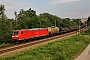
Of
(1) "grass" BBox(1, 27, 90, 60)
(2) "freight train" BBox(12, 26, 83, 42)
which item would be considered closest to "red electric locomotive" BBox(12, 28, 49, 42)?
(2) "freight train" BBox(12, 26, 83, 42)

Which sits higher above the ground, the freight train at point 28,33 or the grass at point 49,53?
the freight train at point 28,33

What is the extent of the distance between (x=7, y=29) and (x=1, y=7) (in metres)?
6.65

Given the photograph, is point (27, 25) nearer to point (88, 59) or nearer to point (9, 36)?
point (9, 36)

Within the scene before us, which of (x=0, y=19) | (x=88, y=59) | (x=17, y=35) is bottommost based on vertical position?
(x=88, y=59)

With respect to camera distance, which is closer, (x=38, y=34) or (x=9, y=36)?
(x=9, y=36)

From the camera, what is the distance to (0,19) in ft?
163

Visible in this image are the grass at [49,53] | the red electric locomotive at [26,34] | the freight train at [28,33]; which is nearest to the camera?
the grass at [49,53]

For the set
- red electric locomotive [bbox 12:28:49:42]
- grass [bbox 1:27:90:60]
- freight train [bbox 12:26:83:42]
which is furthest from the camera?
freight train [bbox 12:26:83:42]

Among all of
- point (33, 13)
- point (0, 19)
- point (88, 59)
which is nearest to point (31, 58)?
point (88, 59)

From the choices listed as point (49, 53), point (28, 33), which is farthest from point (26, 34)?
point (49, 53)

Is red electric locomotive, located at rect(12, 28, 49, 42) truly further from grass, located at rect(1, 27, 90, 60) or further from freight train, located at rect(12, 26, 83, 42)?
grass, located at rect(1, 27, 90, 60)

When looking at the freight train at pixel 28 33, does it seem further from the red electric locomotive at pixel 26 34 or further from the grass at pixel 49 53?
the grass at pixel 49 53

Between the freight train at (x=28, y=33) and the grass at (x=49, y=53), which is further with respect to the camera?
the freight train at (x=28, y=33)

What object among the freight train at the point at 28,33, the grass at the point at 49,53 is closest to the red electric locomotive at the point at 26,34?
the freight train at the point at 28,33
